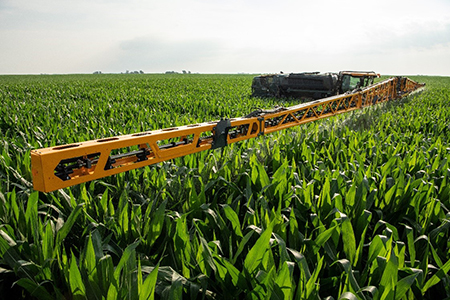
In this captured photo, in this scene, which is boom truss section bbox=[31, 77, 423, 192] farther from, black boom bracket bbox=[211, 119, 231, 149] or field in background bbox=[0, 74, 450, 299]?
field in background bbox=[0, 74, 450, 299]

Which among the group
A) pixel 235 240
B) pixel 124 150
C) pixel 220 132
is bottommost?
pixel 235 240

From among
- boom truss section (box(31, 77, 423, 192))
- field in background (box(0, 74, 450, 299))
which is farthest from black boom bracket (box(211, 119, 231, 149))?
field in background (box(0, 74, 450, 299))

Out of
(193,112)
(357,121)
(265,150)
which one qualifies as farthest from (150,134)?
(193,112)

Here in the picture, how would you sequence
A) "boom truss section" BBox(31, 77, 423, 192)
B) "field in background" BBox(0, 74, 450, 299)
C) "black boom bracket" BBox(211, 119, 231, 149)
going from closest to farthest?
"field in background" BBox(0, 74, 450, 299)
"boom truss section" BBox(31, 77, 423, 192)
"black boom bracket" BBox(211, 119, 231, 149)

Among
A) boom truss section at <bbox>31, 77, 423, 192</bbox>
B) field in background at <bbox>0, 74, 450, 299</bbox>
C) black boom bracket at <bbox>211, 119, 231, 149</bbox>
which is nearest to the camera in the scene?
field in background at <bbox>0, 74, 450, 299</bbox>

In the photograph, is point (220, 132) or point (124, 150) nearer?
point (220, 132)

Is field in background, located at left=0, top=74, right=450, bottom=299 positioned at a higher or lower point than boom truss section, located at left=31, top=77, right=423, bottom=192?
lower

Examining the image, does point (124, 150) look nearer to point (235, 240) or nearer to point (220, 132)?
point (220, 132)

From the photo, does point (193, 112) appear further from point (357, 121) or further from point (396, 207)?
point (396, 207)

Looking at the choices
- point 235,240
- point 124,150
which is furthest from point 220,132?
point 235,240

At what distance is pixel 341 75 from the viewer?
10.3 meters

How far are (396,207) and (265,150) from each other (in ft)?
6.17

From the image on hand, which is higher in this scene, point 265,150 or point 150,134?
point 150,134

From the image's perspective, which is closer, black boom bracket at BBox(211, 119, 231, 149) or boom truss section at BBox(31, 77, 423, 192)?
boom truss section at BBox(31, 77, 423, 192)
